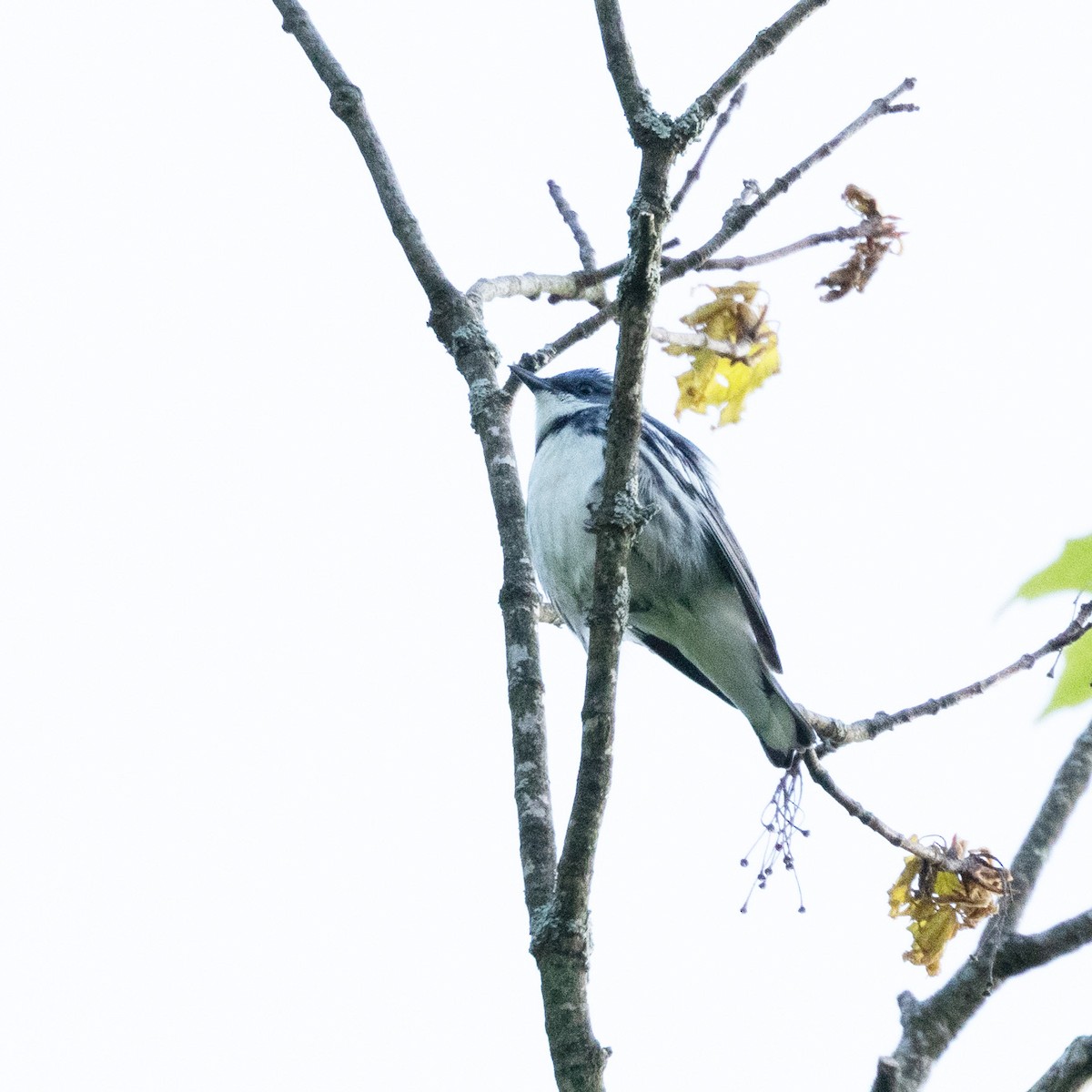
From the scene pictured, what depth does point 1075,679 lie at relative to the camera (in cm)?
261

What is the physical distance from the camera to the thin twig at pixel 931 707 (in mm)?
3732

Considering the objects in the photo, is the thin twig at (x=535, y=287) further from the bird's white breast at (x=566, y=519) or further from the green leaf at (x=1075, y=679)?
the green leaf at (x=1075, y=679)

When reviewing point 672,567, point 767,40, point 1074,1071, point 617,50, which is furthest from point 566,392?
point 1074,1071

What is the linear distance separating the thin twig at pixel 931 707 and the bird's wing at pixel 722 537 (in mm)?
1202

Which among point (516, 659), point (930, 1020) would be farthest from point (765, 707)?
point (930, 1020)

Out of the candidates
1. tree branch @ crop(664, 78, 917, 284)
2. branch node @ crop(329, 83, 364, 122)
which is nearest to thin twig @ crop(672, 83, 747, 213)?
tree branch @ crop(664, 78, 917, 284)

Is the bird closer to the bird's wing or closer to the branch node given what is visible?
the bird's wing

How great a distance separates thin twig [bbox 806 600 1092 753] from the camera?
3732mm

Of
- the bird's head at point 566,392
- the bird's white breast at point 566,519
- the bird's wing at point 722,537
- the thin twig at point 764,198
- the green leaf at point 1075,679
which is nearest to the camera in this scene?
the green leaf at point 1075,679

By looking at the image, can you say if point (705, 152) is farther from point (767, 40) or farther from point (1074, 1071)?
point (1074, 1071)

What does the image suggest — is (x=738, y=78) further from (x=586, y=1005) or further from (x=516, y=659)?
(x=586, y=1005)

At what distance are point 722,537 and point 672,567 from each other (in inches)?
9.0

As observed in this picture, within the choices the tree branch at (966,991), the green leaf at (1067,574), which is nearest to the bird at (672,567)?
the tree branch at (966,991)

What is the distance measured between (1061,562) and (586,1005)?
4.35ft
